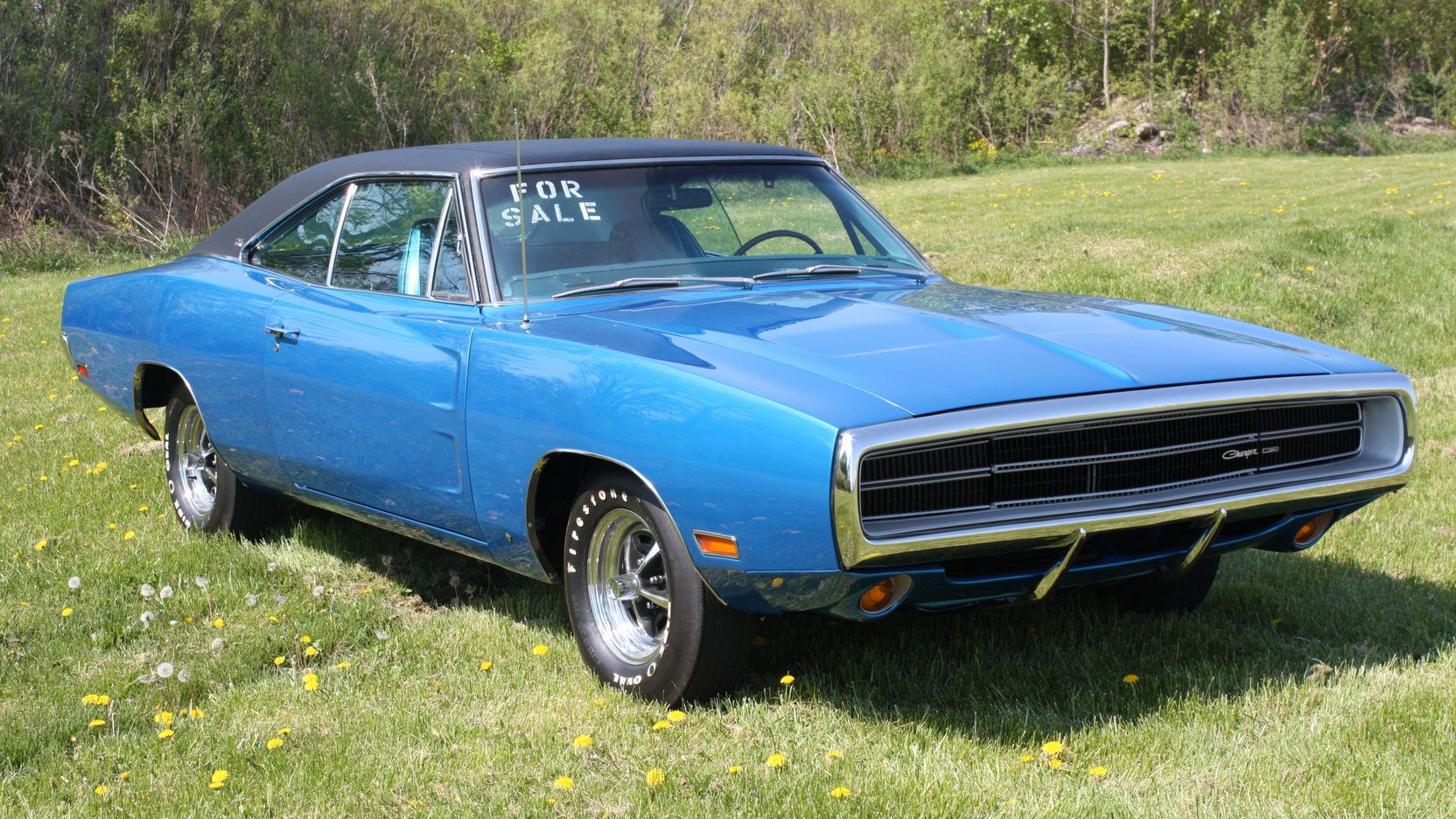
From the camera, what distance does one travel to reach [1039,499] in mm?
3285

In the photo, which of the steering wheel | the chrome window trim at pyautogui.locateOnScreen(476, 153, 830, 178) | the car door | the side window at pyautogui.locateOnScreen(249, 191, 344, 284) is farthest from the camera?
the side window at pyautogui.locateOnScreen(249, 191, 344, 284)

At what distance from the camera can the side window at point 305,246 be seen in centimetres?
502

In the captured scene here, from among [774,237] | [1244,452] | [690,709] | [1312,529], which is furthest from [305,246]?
[1312,529]

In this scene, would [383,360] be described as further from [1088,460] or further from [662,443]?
[1088,460]

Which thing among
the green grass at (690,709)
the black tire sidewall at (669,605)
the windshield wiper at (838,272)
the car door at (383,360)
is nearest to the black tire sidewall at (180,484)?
the green grass at (690,709)

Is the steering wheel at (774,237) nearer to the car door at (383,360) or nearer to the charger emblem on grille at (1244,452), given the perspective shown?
the car door at (383,360)

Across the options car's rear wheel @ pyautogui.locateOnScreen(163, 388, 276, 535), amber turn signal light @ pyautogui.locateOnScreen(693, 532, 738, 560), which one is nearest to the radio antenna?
amber turn signal light @ pyautogui.locateOnScreen(693, 532, 738, 560)

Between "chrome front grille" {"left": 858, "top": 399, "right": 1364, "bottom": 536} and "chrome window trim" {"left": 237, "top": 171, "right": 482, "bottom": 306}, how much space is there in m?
1.57

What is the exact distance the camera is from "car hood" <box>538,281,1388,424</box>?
328 cm

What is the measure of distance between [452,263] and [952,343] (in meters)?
1.63

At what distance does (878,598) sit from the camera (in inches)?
130

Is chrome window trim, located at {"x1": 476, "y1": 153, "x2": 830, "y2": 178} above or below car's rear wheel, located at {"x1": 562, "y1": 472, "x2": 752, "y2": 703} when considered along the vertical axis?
above

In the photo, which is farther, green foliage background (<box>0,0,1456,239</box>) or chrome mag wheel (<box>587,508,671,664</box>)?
green foliage background (<box>0,0,1456,239</box>)

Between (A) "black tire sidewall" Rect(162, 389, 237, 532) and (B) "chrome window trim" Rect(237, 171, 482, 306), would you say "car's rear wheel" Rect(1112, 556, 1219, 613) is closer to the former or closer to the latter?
(B) "chrome window trim" Rect(237, 171, 482, 306)
